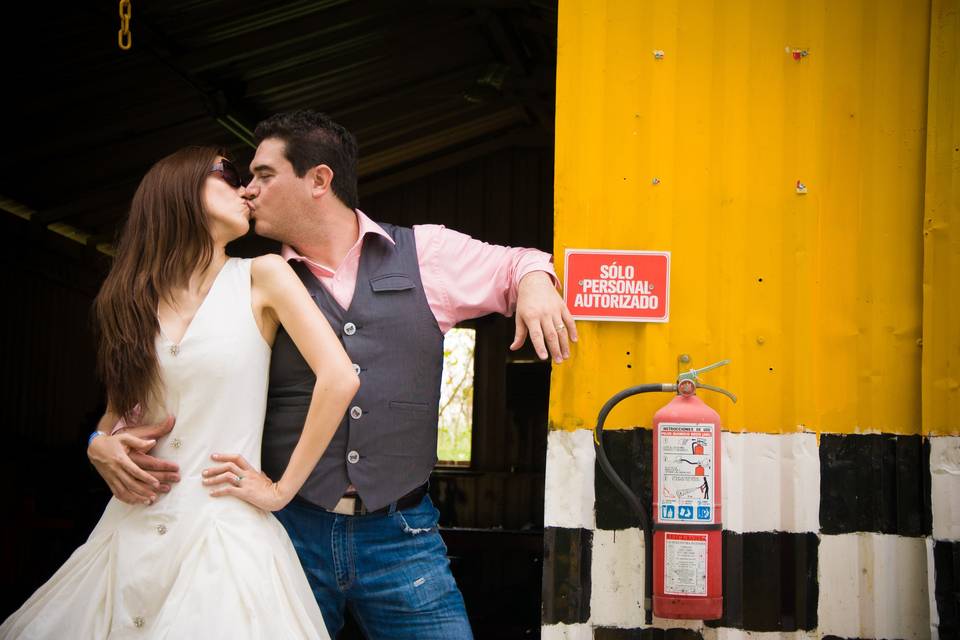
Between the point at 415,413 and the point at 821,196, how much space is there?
129 centimetres

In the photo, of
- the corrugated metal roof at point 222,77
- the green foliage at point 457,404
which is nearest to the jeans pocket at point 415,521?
the corrugated metal roof at point 222,77

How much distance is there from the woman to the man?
0.17m

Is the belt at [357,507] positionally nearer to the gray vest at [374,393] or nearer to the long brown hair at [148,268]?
the gray vest at [374,393]

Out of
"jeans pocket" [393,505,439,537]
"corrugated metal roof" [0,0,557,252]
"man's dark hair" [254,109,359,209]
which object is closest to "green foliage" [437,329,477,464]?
"corrugated metal roof" [0,0,557,252]

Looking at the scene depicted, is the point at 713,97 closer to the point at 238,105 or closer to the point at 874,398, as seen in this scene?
the point at 874,398

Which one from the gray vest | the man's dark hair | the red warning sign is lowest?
the gray vest

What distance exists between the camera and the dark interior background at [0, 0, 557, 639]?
632 cm

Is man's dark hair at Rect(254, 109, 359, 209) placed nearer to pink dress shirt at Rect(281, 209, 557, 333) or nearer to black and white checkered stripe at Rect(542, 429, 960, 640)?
pink dress shirt at Rect(281, 209, 557, 333)

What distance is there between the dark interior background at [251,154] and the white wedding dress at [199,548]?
380 cm

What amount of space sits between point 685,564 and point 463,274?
3.17 feet

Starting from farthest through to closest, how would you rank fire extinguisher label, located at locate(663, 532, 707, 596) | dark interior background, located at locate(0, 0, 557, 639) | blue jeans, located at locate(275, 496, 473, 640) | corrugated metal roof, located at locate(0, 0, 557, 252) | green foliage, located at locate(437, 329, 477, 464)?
green foliage, located at locate(437, 329, 477, 464) → dark interior background, located at locate(0, 0, 557, 639) → corrugated metal roof, located at locate(0, 0, 557, 252) → blue jeans, located at locate(275, 496, 473, 640) → fire extinguisher label, located at locate(663, 532, 707, 596)

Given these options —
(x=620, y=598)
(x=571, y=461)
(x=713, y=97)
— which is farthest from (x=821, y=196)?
(x=620, y=598)

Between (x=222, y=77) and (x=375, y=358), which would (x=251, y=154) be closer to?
(x=222, y=77)

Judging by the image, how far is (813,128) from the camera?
2615mm
